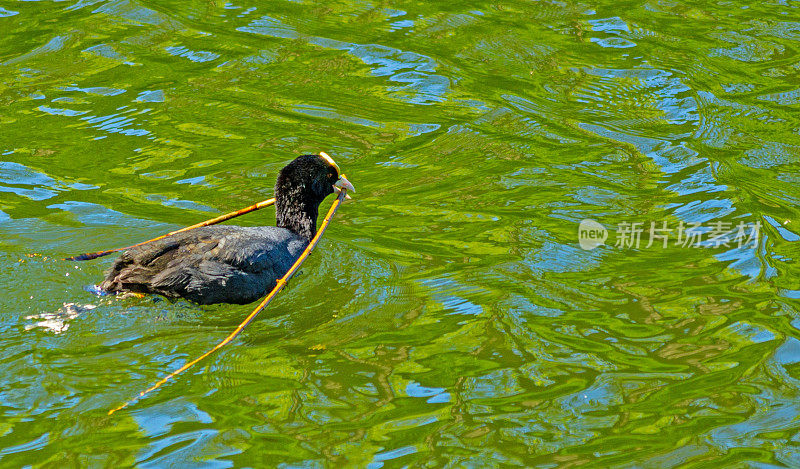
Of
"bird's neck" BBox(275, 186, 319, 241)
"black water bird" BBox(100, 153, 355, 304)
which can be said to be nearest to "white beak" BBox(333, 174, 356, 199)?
Answer: "bird's neck" BBox(275, 186, 319, 241)

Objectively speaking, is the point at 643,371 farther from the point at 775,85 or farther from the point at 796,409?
the point at 775,85

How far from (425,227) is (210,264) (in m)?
1.67

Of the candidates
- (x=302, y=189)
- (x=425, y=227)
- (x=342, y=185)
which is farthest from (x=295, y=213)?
(x=425, y=227)

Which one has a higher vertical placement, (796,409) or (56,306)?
(56,306)

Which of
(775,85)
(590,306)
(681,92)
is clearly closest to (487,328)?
(590,306)

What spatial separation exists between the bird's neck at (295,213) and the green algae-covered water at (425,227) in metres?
0.24

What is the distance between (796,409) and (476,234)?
2505mm

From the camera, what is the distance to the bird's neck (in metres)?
6.94

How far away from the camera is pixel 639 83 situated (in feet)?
30.0

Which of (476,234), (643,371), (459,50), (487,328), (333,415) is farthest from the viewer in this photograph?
(459,50)

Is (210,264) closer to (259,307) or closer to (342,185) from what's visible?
(259,307)

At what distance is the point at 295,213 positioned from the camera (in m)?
6.95

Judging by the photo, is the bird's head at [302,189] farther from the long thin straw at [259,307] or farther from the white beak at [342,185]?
the long thin straw at [259,307]

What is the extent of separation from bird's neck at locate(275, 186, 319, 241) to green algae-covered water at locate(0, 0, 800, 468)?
243mm
